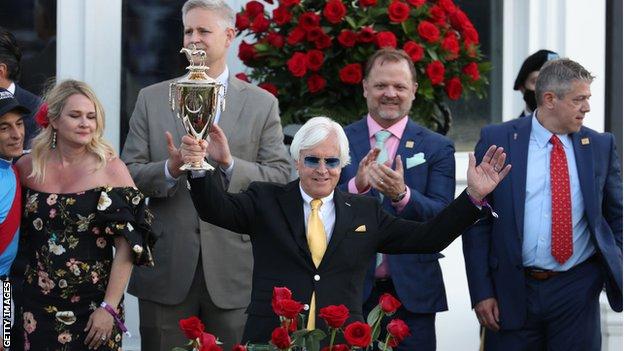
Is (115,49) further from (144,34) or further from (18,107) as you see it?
(18,107)

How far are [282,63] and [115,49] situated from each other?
1.25 meters

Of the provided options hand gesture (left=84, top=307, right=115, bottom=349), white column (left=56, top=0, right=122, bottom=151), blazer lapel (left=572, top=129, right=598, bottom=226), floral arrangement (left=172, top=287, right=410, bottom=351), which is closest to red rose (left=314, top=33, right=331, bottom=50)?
blazer lapel (left=572, top=129, right=598, bottom=226)

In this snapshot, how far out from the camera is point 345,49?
700cm

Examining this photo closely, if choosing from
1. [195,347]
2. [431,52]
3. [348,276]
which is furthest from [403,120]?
[195,347]

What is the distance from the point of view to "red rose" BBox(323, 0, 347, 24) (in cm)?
688

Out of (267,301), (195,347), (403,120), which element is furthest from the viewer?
(403,120)

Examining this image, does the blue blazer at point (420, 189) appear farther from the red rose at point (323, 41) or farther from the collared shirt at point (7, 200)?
the collared shirt at point (7, 200)

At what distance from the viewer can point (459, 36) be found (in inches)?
284

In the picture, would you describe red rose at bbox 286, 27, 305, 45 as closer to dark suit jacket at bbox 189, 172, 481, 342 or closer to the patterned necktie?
the patterned necktie

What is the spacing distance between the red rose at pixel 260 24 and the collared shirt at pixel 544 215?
153 cm

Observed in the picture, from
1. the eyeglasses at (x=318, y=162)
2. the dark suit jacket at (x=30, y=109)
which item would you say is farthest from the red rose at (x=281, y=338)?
the dark suit jacket at (x=30, y=109)

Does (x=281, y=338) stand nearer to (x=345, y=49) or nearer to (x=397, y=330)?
(x=397, y=330)

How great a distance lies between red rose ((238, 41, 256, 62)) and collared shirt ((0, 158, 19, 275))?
5.09ft

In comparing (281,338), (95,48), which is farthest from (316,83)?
(281,338)
